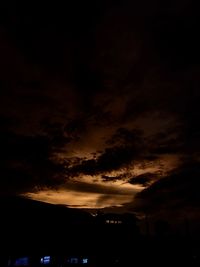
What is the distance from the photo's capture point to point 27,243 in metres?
27.7

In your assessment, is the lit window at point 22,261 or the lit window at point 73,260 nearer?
the lit window at point 22,261

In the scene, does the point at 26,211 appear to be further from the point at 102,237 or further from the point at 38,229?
the point at 102,237

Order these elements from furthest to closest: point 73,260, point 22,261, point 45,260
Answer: point 73,260 < point 45,260 < point 22,261

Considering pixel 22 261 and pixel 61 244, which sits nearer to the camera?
pixel 22 261

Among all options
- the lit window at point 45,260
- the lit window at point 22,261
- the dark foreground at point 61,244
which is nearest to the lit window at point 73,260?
the dark foreground at point 61,244

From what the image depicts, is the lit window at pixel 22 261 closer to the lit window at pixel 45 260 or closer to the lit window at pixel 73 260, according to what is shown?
the lit window at pixel 45 260

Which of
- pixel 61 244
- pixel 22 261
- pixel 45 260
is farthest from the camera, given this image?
pixel 61 244

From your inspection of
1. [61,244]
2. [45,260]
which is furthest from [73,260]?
[45,260]

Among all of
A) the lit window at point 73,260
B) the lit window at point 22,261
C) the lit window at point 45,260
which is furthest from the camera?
the lit window at point 73,260

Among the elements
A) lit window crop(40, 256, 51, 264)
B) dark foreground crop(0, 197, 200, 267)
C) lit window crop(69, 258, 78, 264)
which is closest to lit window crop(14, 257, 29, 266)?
dark foreground crop(0, 197, 200, 267)

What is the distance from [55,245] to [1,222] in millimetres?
5842

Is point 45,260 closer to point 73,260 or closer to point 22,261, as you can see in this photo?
point 22,261

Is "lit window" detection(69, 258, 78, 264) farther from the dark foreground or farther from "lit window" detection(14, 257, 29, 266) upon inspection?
"lit window" detection(14, 257, 29, 266)

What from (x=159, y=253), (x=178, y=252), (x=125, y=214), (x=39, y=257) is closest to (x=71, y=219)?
(x=39, y=257)
